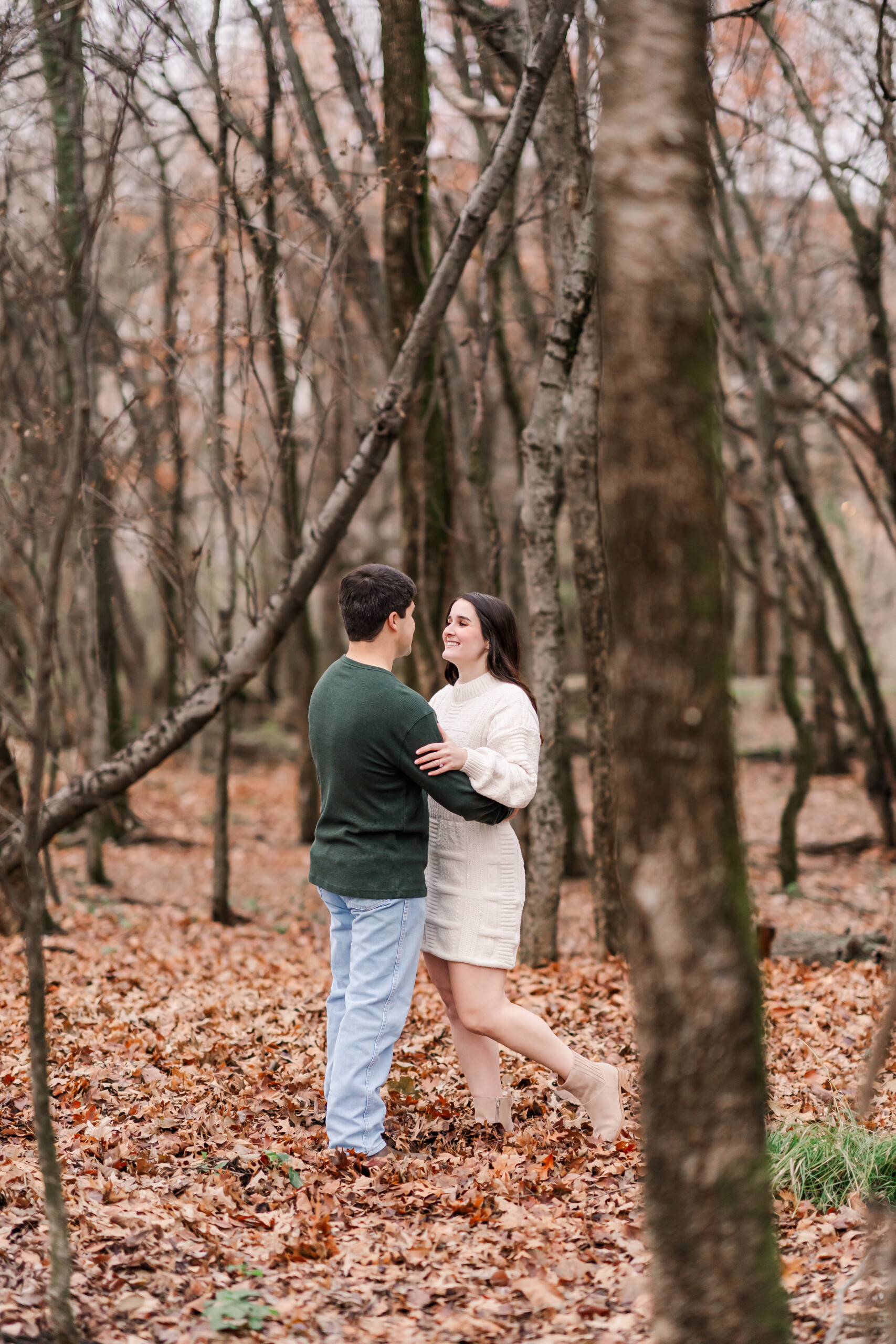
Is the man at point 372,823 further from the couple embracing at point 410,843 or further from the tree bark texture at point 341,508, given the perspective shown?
the tree bark texture at point 341,508

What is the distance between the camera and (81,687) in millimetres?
11875

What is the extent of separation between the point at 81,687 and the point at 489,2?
8071mm

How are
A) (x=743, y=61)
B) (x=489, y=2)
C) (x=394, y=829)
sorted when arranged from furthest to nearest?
(x=489, y=2) < (x=743, y=61) < (x=394, y=829)

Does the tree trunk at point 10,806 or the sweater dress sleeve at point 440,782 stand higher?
the sweater dress sleeve at point 440,782

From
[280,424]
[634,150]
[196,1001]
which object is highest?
[280,424]

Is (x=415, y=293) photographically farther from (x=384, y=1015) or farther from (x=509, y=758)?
(x=384, y=1015)

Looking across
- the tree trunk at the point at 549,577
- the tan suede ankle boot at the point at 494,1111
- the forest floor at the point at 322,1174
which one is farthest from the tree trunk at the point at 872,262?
Answer: the tan suede ankle boot at the point at 494,1111

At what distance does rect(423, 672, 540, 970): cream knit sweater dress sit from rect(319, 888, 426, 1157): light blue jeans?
13 cm

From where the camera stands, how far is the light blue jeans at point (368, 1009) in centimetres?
362

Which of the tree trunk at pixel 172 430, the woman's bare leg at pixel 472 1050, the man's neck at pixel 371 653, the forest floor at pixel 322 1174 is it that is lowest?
the forest floor at pixel 322 1174

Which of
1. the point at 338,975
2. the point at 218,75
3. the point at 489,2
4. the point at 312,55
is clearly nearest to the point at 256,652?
the point at 338,975

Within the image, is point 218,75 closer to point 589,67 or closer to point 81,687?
point 589,67

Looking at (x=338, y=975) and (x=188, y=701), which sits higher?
(x=188, y=701)

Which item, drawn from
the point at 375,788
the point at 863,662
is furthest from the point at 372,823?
the point at 863,662
